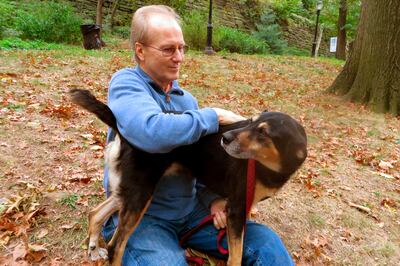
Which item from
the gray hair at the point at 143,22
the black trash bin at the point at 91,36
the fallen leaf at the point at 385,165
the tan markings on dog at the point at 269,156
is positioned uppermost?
the black trash bin at the point at 91,36

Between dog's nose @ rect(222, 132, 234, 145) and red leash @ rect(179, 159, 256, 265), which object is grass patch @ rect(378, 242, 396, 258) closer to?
red leash @ rect(179, 159, 256, 265)

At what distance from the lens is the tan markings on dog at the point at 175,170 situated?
276 cm

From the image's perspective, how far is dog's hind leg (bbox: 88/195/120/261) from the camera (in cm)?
293

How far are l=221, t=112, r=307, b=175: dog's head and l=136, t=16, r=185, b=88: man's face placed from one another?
2.15 feet

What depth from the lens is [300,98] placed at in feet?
30.1

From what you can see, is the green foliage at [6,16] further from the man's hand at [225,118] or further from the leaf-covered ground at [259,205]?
the man's hand at [225,118]

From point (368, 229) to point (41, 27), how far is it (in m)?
12.4

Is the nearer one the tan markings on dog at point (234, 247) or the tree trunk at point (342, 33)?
the tan markings on dog at point (234, 247)

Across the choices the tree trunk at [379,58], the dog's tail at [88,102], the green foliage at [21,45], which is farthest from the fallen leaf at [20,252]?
the green foliage at [21,45]

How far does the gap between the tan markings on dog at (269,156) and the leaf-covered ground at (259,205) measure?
136 centimetres

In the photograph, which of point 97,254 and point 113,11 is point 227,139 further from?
point 113,11

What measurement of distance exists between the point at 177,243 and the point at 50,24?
12.2 metres

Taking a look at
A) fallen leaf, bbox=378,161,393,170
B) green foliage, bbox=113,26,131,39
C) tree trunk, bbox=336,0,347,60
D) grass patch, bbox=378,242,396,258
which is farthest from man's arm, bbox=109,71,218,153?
tree trunk, bbox=336,0,347,60

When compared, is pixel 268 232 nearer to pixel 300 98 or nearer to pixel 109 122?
pixel 109 122
